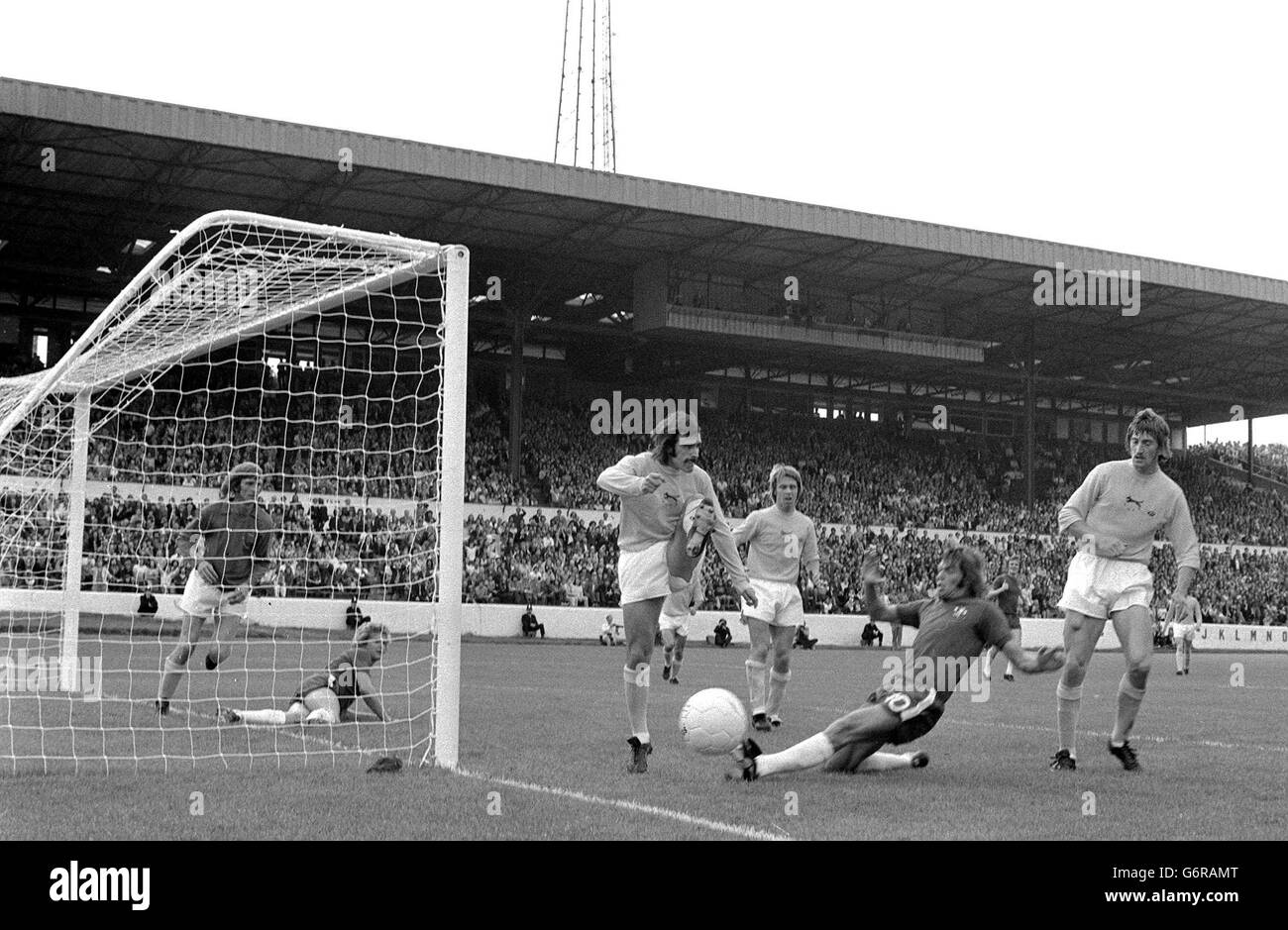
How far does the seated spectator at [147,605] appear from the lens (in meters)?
25.3

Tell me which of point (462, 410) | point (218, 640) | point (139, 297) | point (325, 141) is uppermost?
point (325, 141)

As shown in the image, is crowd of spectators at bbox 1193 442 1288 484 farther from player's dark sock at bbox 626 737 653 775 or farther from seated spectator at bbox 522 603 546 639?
player's dark sock at bbox 626 737 653 775

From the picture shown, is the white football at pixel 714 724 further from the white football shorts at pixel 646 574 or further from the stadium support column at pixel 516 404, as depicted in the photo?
the stadium support column at pixel 516 404

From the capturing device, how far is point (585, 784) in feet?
23.4

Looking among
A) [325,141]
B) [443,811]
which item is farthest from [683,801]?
[325,141]

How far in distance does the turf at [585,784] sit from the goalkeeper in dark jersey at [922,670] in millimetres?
→ 187

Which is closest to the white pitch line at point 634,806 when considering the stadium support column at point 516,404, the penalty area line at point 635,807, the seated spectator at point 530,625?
the penalty area line at point 635,807

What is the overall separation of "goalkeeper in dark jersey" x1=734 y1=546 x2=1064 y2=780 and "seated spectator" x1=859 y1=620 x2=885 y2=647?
24.9 m

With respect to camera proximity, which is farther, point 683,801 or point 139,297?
point 139,297

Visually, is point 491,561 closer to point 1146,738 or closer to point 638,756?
point 1146,738

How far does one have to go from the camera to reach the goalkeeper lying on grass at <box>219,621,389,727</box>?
9891 mm

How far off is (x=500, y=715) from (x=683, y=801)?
5.02m

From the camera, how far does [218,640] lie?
9836 mm
